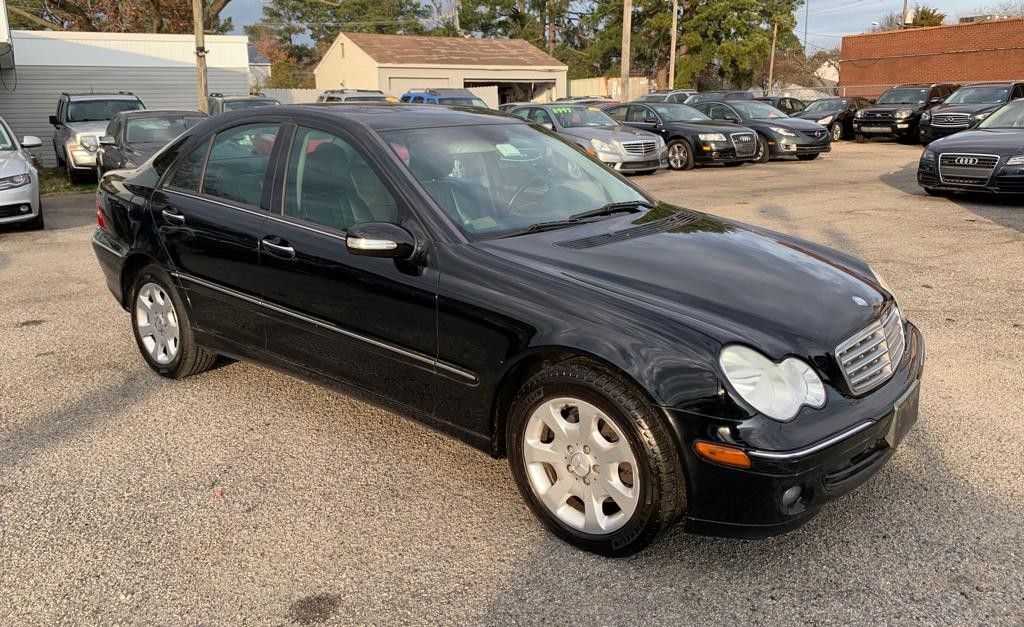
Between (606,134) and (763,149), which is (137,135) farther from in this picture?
(763,149)

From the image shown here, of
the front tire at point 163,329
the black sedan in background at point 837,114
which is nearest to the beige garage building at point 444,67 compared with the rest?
the black sedan in background at point 837,114

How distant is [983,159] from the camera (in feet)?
36.5

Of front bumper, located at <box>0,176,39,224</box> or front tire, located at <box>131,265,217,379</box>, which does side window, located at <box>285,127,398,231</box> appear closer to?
front tire, located at <box>131,265,217,379</box>

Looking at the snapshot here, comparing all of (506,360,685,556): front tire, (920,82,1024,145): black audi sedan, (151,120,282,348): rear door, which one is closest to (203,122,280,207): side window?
(151,120,282,348): rear door

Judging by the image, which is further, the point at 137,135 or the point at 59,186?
the point at 59,186

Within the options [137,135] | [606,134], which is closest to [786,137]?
[606,134]

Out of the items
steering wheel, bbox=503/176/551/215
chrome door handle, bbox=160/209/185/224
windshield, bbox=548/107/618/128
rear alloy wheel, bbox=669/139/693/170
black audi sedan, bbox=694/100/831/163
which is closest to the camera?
steering wheel, bbox=503/176/551/215

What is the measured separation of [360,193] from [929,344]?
3.89 meters

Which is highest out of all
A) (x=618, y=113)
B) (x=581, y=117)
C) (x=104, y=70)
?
(x=104, y=70)

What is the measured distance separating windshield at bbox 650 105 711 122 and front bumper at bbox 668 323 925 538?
16.7m

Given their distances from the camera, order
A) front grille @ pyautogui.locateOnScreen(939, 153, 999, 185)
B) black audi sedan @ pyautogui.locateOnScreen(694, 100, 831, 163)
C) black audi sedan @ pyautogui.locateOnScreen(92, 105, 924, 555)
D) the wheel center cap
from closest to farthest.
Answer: black audi sedan @ pyautogui.locateOnScreen(92, 105, 924, 555), the wheel center cap, front grille @ pyautogui.locateOnScreen(939, 153, 999, 185), black audi sedan @ pyautogui.locateOnScreen(694, 100, 831, 163)

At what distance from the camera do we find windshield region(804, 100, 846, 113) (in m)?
25.7

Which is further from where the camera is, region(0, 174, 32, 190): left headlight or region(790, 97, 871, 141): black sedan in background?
region(790, 97, 871, 141): black sedan in background

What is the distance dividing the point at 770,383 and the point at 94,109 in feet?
60.9
